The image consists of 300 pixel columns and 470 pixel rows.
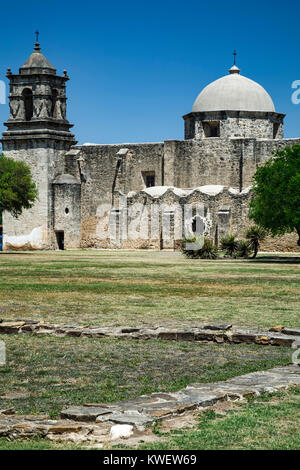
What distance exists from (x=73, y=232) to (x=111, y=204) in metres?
2.81

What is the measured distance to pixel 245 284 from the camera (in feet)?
60.4

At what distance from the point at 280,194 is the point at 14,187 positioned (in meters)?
13.3

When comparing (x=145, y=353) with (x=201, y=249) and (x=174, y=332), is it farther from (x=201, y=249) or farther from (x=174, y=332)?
(x=201, y=249)

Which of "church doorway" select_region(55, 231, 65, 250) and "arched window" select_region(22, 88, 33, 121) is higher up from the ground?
"arched window" select_region(22, 88, 33, 121)

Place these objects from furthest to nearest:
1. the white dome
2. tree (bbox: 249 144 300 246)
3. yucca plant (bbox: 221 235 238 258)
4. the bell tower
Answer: the white dome < the bell tower < yucca plant (bbox: 221 235 238 258) < tree (bbox: 249 144 300 246)

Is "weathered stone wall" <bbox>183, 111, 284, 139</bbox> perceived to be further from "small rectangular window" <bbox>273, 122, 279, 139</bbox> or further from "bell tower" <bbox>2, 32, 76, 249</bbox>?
"bell tower" <bbox>2, 32, 76, 249</bbox>

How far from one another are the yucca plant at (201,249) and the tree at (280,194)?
8.64 feet

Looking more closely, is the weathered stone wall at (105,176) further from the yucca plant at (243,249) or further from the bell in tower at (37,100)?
the yucca plant at (243,249)

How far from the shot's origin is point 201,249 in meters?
32.6

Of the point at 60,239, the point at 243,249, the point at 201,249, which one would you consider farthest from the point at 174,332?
the point at 60,239

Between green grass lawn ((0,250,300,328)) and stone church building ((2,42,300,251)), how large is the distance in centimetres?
2129

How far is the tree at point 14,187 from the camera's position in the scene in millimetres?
35984

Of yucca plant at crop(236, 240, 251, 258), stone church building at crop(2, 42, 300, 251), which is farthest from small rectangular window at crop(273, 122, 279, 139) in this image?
yucca plant at crop(236, 240, 251, 258)

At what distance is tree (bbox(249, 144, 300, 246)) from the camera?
28141 millimetres
